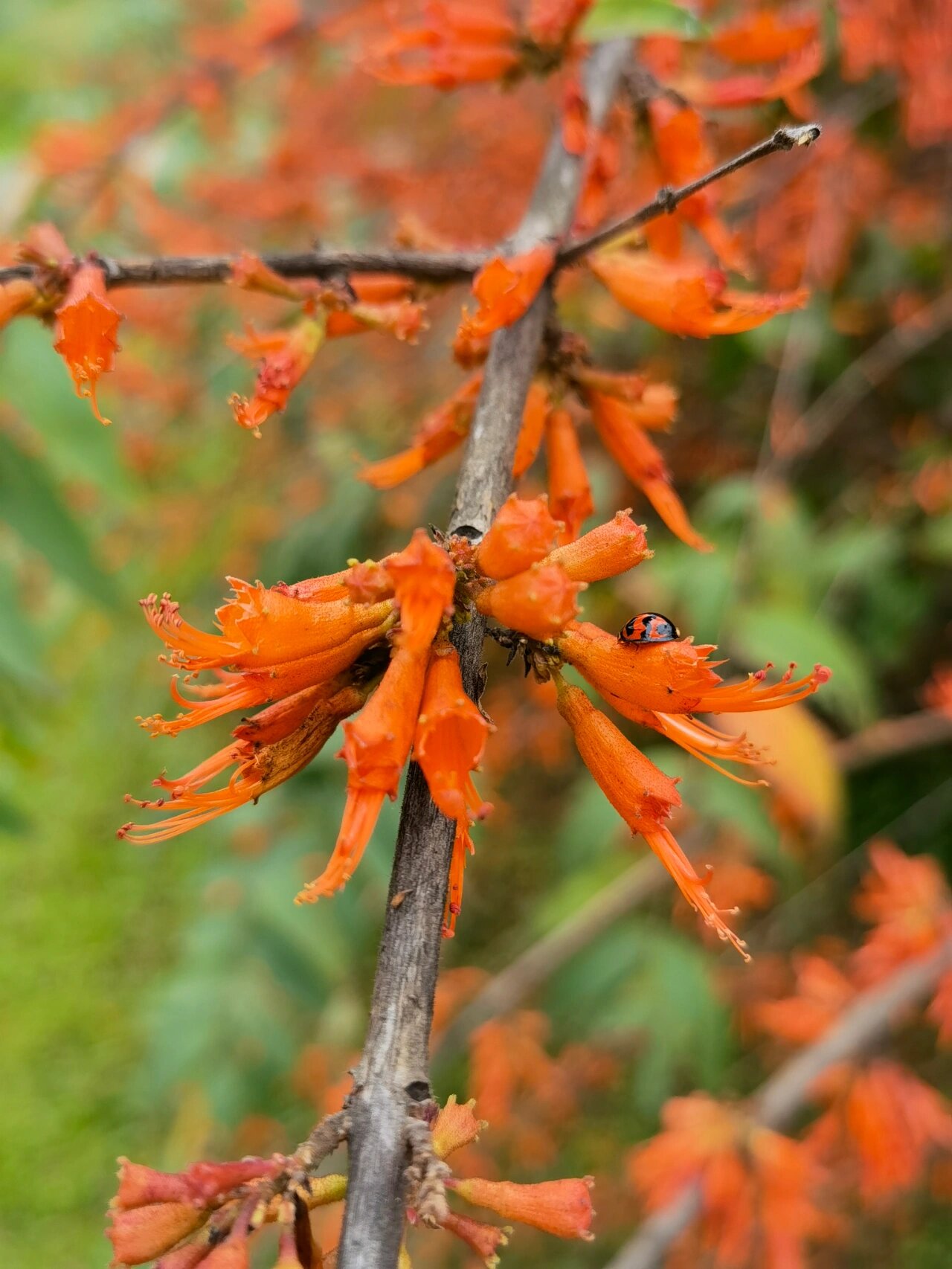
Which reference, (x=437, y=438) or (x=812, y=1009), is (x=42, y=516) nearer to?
(x=437, y=438)

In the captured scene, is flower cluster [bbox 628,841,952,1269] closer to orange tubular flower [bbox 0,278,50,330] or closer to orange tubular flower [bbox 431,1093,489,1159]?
orange tubular flower [bbox 431,1093,489,1159]

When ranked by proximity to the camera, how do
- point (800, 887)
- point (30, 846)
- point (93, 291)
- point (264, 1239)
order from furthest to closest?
point (30, 846) < point (800, 887) < point (264, 1239) < point (93, 291)

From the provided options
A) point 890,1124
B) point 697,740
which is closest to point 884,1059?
point 890,1124

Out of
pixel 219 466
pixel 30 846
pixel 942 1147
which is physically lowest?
pixel 942 1147

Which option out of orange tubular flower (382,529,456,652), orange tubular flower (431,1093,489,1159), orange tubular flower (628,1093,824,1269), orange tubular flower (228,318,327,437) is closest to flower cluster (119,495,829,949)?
orange tubular flower (382,529,456,652)

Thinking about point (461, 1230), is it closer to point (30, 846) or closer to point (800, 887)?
point (800, 887)

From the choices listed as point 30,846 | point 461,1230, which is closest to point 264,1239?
point 461,1230
